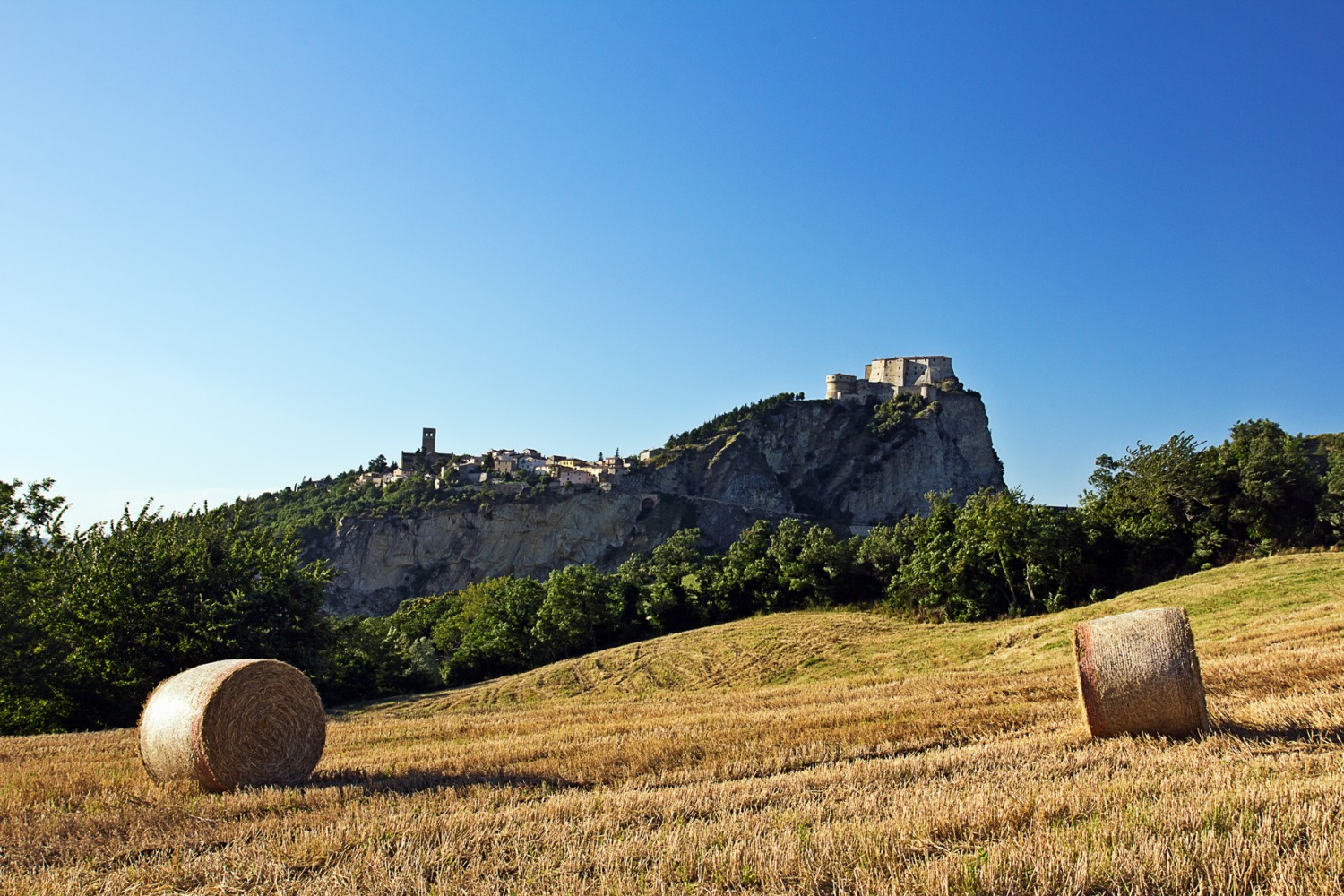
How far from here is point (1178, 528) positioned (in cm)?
3472

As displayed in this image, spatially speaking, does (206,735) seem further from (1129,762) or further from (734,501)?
(734,501)

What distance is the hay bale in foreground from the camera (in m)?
9.00

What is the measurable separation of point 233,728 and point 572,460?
514 ft

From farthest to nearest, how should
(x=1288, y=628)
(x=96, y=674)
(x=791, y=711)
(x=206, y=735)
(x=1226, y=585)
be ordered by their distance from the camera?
(x=1226, y=585), (x=96, y=674), (x=1288, y=628), (x=791, y=711), (x=206, y=735)

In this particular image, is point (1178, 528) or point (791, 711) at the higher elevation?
point (1178, 528)

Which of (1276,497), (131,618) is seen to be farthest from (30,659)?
(1276,497)

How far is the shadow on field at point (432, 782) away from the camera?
311 inches

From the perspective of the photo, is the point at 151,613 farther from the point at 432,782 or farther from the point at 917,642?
the point at 917,642

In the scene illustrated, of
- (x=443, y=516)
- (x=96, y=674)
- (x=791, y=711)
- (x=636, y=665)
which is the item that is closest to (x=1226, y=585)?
(x=791, y=711)

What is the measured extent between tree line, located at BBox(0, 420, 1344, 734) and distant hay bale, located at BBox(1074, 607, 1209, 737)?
790 inches

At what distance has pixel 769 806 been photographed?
20.8ft

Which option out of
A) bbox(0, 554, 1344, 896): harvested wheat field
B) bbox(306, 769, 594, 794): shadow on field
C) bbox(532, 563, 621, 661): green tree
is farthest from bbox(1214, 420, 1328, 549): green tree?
bbox(306, 769, 594, 794): shadow on field

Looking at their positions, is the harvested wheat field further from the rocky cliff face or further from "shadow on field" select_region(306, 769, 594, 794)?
the rocky cliff face

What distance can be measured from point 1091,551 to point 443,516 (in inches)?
4070
